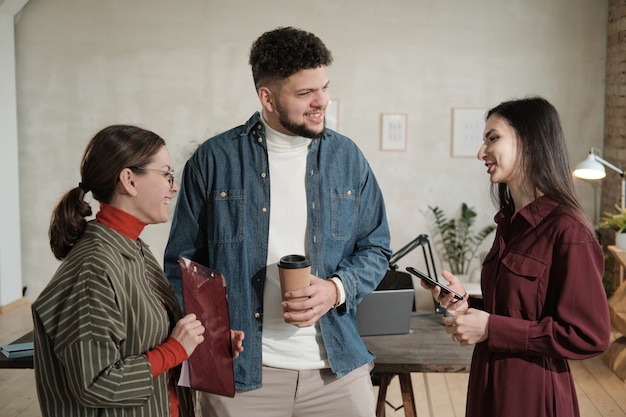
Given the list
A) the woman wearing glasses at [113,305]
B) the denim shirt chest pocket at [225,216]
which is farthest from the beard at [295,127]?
the woman wearing glasses at [113,305]

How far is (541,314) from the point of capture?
5.83ft

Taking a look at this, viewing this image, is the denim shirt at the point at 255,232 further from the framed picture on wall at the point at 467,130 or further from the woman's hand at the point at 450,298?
the framed picture on wall at the point at 467,130

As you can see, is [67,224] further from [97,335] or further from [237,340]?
[237,340]

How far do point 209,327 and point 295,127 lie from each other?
641 millimetres

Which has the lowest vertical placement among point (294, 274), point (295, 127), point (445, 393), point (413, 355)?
point (445, 393)

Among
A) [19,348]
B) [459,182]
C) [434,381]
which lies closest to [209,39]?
[459,182]

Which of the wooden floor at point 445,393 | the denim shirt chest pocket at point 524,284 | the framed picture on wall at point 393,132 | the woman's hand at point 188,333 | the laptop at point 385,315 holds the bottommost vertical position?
the wooden floor at point 445,393

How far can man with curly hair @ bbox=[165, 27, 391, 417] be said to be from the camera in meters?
2.01

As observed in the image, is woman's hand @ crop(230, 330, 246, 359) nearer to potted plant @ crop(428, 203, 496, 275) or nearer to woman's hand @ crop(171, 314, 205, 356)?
woman's hand @ crop(171, 314, 205, 356)

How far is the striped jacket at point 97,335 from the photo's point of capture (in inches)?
60.6

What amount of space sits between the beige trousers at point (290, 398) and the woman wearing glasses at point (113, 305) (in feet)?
0.50

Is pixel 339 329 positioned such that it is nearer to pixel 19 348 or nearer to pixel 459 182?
pixel 19 348

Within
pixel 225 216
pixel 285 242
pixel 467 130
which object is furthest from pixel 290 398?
pixel 467 130

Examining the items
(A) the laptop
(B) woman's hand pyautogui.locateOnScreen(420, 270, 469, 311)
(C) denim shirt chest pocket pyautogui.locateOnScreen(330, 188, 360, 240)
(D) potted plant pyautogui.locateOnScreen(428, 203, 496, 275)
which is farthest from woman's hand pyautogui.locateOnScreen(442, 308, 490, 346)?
(D) potted plant pyautogui.locateOnScreen(428, 203, 496, 275)
